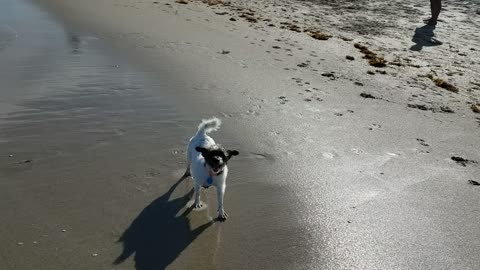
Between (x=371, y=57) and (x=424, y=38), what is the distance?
308cm

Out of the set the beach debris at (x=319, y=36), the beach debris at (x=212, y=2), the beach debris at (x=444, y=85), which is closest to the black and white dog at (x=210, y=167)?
the beach debris at (x=444, y=85)

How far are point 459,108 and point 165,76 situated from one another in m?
6.30

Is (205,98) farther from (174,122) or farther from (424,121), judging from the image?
(424,121)

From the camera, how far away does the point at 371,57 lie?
1228 centimetres

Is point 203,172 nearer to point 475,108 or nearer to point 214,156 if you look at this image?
point 214,156

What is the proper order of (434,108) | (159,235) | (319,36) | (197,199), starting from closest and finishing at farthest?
1. (159,235)
2. (197,199)
3. (434,108)
4. (319,36)

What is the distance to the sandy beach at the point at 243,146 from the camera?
5109mm

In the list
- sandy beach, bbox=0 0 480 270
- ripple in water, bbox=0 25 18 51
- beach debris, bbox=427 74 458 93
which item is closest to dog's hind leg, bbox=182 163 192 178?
sandy beach, bbox=0 0 480 270

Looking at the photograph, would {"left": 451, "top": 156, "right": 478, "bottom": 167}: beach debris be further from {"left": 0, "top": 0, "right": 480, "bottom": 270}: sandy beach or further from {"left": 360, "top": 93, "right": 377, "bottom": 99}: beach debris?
{"left": 360, "top": 93, "right": 377, "bottom": 99}: beach debris

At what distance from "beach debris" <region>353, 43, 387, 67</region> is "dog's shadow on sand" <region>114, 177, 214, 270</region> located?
766 cm

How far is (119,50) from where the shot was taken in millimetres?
11961

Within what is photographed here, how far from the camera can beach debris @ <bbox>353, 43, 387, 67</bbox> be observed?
11.8m

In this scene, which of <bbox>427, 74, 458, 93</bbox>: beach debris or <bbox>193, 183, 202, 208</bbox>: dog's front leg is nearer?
<bbox>193, 183, 202, 208</bbox>: dog's front leg

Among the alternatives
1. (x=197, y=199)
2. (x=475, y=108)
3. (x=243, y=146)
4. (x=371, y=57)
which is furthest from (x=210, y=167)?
(x=371, y=57)
